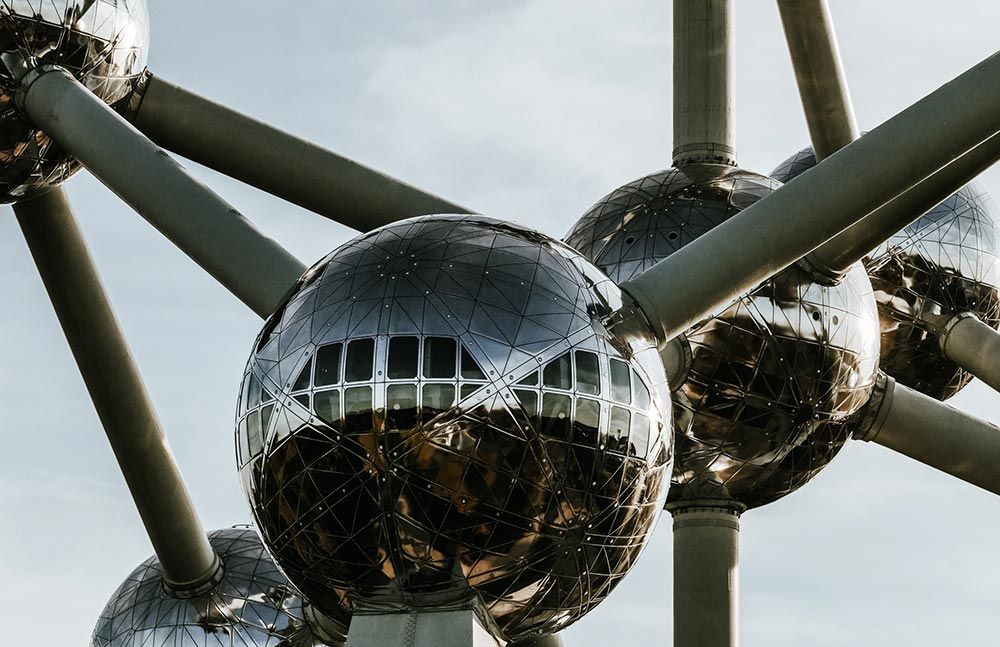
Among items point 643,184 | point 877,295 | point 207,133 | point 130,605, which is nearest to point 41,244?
point 207,133

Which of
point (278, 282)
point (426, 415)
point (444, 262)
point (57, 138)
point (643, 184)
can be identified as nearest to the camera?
point (426, 415)

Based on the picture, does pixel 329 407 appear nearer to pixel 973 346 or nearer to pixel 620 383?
pixel 620 383

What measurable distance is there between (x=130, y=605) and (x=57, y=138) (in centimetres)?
462

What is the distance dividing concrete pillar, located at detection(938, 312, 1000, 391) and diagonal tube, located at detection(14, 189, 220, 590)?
7376mm

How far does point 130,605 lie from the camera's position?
1374 cm

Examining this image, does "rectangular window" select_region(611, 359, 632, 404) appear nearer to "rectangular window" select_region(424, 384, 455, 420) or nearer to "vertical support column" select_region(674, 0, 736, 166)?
"rectangular window" select_region(424, 384, 455, 420)

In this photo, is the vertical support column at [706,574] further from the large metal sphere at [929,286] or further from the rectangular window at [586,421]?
the rectangular window at [586,421]

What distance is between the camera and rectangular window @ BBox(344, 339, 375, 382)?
7.62 meters

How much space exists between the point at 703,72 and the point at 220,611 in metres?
6.23

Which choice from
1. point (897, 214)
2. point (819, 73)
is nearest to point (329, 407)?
point (897, 214)

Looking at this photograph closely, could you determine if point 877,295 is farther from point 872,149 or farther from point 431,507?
point 431,507

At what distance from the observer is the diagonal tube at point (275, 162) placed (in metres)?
11.1

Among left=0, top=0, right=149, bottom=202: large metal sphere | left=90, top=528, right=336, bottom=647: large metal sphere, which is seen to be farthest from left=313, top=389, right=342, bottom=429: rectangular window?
left=90, top=528, right=336, bottom=647: large metal sphere

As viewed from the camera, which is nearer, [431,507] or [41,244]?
[431,507]
